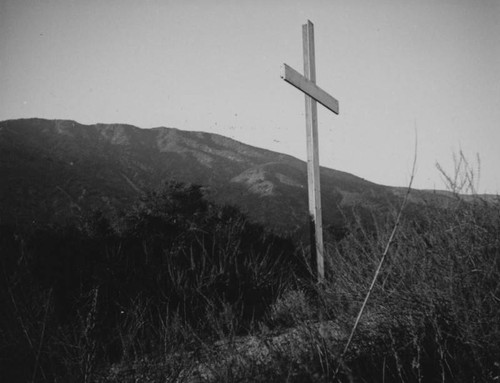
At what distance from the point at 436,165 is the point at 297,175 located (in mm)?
55311

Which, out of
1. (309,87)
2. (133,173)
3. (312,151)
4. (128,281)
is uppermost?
(133,173)

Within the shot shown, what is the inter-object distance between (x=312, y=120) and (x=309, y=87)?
0.37m

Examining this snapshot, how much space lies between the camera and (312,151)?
3.77 metres

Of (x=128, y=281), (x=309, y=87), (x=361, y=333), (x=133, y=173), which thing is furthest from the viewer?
(x=133, y=173)

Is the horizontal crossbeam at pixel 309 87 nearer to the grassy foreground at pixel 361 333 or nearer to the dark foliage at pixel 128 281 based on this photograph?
the grassy foreground at pixel 361 333

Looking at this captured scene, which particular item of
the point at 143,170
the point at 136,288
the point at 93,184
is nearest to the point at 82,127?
the point at 143,170

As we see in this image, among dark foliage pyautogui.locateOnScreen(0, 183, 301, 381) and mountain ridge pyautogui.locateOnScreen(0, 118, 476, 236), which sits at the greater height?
mountain ridge pyautogui.locateOnScreen(0, 118, 476, 236)

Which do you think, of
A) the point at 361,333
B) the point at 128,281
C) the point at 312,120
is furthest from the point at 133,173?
the point at 361,333

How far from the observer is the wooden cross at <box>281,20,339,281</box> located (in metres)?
3.54

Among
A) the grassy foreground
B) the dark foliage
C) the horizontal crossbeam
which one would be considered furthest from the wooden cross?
the dark foliage

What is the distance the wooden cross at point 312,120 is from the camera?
3.54 meters

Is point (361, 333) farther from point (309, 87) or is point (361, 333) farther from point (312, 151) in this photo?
point (309, 87)

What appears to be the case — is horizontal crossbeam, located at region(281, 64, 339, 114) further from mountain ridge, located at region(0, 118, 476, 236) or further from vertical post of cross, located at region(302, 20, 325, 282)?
mountain ridge, located at region(0, 118, 476, 236)

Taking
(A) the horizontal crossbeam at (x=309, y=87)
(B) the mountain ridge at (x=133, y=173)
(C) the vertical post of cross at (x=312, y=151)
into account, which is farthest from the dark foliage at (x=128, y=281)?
(B) the mountain ridge at (x=133, y=173)
